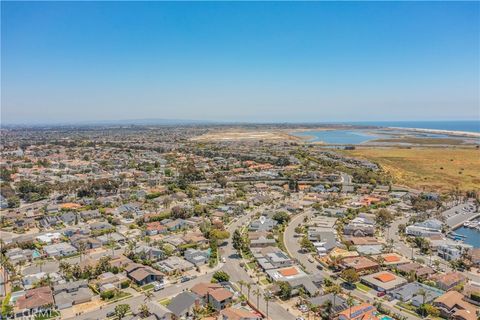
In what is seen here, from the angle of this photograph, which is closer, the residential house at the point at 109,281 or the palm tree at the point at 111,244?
the residential house at the point at 109,281

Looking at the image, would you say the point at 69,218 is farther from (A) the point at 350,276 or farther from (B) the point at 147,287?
(A) the point at 350,276

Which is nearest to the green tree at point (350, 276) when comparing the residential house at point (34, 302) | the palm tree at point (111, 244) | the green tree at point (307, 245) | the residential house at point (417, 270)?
the residential house at point (417, 270)

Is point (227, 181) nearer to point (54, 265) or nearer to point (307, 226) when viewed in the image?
point (307, 226)

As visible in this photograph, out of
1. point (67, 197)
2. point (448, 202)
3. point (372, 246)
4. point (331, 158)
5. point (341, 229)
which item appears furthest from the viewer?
point (331, 158)

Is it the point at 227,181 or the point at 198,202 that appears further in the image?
the point at 227,181

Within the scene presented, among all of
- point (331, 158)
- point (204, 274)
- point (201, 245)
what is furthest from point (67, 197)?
point (331, 158)

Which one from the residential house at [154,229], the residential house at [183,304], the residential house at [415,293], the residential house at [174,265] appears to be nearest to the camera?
the residential house at [183,304]

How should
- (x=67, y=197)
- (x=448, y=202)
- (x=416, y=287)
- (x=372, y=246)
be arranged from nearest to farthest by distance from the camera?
(x=416, y=287) < (x=372, y=246) < (x=448, y=202) < (x=67, y=197)

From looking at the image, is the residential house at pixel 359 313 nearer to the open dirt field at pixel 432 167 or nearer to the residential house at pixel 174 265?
the residential house at pixel 174 265
